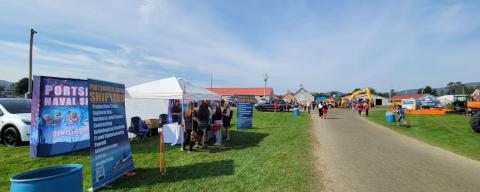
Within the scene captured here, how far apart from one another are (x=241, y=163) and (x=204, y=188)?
2377mm

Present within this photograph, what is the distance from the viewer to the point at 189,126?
33.8ft

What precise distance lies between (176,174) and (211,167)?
39.8 inches

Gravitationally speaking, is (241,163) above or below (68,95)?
below

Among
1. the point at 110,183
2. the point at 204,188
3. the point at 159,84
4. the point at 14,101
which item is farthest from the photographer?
the point at 14,101

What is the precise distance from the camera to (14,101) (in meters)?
12.6

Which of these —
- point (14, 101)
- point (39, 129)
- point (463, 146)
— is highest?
point (14, 101)

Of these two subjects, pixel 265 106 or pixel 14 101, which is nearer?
pixel 14 101

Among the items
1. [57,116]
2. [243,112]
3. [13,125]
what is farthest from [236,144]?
[13,125]

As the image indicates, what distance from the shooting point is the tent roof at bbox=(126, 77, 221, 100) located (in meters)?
11.3

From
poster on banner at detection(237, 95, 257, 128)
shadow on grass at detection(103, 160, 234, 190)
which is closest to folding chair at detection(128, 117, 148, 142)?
shadow on grass at detection(103, 160, 234, 190)

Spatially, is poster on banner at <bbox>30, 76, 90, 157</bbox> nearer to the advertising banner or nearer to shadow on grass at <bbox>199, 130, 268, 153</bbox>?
shadow on grass at <bbox>199, 130, 268, 153</bbox>

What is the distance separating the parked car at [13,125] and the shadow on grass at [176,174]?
6006 millimetres

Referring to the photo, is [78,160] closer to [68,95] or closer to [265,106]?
[68,95]

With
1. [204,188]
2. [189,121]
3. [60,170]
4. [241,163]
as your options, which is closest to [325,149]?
[241,163]
